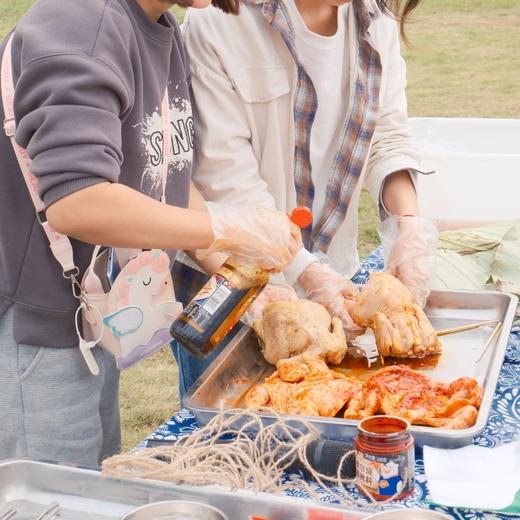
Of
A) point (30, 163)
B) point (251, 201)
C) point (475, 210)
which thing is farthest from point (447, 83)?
point (30, 163)

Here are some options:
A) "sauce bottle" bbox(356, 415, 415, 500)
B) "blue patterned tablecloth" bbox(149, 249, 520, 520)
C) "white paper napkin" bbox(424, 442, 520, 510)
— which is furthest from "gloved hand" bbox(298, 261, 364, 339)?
"sauce bottle" bbox(356, 415, 415, 500)

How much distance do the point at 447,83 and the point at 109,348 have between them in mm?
9323

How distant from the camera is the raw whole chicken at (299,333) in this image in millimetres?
2137

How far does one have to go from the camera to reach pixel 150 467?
4.90 ft

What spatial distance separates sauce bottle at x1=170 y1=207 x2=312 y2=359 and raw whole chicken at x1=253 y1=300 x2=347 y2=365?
198 mm

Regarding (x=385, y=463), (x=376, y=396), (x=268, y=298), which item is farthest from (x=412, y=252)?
(x=385, y=463)

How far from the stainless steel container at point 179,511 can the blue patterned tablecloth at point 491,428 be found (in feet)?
1.28

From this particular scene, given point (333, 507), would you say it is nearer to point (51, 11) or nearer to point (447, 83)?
point (51, 11)

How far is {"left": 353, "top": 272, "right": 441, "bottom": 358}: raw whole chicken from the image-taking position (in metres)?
2.16

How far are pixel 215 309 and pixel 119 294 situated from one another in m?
0.22

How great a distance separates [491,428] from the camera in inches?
73.6

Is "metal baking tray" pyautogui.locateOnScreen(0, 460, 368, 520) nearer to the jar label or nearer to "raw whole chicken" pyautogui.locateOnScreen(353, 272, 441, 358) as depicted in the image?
the jar label

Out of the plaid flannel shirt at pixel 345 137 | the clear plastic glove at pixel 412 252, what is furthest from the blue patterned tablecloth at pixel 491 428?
the plaid flannel shirt at pixel 345 137

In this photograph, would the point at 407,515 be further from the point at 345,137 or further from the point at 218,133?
the point at 345,137
